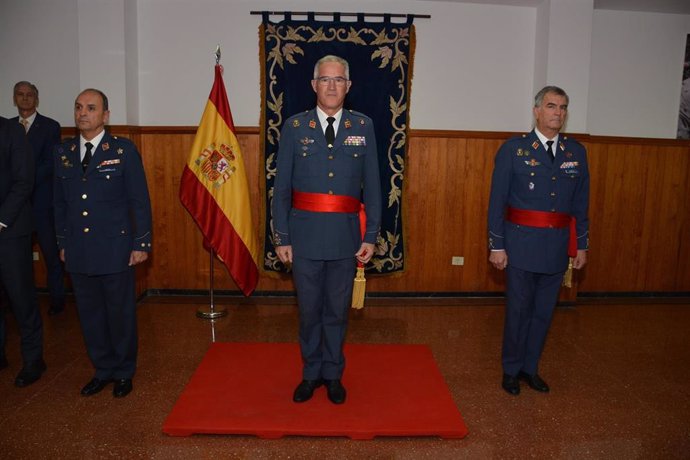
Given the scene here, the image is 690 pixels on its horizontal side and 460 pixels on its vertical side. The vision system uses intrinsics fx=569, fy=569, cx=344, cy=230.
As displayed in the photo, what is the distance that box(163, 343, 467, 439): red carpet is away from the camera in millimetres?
2545

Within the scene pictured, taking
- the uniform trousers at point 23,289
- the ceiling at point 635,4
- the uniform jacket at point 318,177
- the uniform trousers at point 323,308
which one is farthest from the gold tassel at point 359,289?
the ceiling at point 635,4

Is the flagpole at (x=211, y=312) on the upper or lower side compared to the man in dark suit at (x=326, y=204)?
lower

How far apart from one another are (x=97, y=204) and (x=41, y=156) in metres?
1.80

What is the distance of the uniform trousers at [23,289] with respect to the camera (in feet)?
9.50

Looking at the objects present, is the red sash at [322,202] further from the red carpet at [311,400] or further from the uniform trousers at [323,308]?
the red carpet at [311,400]

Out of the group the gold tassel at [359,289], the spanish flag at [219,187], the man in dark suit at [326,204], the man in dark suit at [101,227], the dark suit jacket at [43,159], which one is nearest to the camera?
the man in dark suit at [326,204]

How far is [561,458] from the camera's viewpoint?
94.8 inches

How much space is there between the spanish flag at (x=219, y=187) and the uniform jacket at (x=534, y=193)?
192 centimetres

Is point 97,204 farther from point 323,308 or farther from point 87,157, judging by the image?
point 323,308

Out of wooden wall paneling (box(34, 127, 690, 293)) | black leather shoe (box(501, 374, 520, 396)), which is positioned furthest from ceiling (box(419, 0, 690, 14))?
black leather shoe (box(501, 374, 520, 396))

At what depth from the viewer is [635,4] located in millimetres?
4746

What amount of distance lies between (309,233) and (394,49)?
2.51 meters

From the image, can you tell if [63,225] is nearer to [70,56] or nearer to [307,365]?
[307,365]

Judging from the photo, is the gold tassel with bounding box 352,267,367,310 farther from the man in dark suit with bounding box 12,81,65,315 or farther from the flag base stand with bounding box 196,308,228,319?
the man in dark suit with bounding box 12,81,65,315
